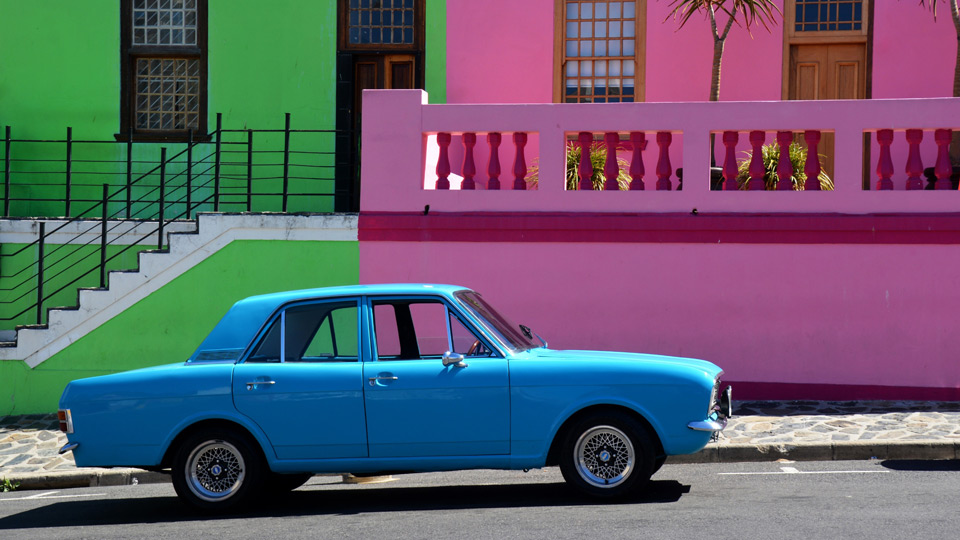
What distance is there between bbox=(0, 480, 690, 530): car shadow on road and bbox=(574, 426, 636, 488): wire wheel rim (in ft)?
0.52

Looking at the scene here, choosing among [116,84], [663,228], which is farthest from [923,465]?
[116,84]

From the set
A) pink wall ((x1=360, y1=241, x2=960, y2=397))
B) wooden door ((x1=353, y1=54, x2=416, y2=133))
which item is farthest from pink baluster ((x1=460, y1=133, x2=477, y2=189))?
wooden door ((x1=353, y1=54, x2=416, y2=133))

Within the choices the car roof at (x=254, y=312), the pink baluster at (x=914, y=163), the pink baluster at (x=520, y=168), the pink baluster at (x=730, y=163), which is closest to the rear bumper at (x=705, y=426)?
the car roof at (x=254, y=312)

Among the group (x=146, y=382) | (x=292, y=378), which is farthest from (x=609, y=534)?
(x=146, y=382)

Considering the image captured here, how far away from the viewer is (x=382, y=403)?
731cm

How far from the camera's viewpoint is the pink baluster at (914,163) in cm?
1111

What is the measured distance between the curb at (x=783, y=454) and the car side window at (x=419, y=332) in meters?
2.58

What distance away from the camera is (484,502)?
752 centimetres

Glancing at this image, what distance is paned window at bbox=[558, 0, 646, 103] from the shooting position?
14711 mm

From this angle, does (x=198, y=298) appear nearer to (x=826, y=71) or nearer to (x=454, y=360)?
(x=454, y=360)

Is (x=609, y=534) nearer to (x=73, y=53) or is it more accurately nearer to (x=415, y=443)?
(x=415, y=443)

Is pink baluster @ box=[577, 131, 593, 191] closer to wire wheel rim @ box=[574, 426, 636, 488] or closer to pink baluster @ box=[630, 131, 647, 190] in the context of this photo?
pink baluster @ box=[630, 131, 647, 190]

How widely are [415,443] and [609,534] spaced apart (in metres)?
1.60

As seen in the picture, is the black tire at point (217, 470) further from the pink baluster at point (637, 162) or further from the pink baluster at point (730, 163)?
the pink baluster at point (730, 163)
